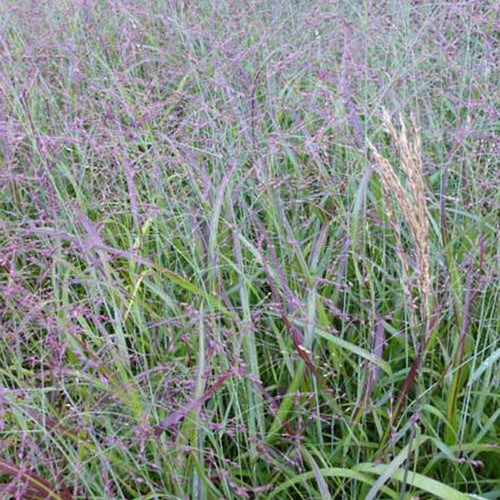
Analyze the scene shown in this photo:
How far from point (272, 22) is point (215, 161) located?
58cm

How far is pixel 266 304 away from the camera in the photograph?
4.09 feet

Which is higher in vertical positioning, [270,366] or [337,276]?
[337,276]

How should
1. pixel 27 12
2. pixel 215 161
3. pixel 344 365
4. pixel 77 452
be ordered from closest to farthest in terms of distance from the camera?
pixel 77 452 < pixel 344 365 < pixel 215 161 < pixel 27 12

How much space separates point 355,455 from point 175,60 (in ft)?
4.21

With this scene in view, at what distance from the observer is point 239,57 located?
1.79 m

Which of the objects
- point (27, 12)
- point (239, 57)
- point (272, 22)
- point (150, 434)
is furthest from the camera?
point (27, 12)

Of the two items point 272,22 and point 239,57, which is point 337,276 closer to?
point 239,57

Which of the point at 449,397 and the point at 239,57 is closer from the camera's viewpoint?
the point at 449,397

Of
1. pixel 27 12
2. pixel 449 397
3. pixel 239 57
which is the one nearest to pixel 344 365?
pixel 449 397

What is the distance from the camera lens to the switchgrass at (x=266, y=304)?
1.09m

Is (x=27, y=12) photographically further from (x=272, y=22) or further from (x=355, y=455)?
(x=355, y=455)

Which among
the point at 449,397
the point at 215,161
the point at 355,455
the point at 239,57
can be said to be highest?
the point at 239,57

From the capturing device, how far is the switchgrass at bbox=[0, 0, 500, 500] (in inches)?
43.1

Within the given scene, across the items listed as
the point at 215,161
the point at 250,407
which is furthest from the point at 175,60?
the point at 250,407
